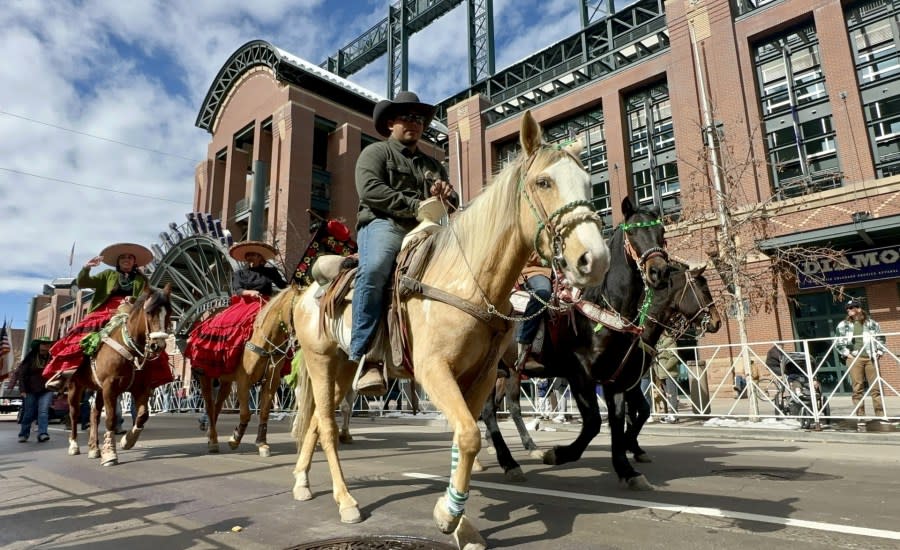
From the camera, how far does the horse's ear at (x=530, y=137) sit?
3.13 m

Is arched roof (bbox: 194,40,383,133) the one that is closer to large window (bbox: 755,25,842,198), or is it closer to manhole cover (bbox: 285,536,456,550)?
large window (bbox: 755,25,842,198)

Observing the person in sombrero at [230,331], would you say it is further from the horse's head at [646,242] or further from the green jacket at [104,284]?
the horse's head at [646,242]

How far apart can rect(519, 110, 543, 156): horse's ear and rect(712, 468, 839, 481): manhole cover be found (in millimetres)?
4260

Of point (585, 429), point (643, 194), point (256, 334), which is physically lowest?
point (585, 429)

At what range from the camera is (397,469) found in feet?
19.1

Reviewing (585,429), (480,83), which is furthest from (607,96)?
(585,429)

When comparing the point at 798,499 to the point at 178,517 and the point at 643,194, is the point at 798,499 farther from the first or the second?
the point at 643,194

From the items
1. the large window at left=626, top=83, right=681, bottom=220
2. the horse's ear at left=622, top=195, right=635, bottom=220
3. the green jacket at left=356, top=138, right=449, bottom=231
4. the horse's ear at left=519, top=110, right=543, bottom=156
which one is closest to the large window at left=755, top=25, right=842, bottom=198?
the large window at left=626, top=83, right=681, bottom=220

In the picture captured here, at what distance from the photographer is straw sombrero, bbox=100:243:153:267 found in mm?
8188

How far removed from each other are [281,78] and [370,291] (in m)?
40.3

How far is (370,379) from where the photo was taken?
12.5ft

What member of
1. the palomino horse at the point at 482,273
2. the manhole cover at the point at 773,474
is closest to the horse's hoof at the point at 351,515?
the palomino horse at the point at 482,273

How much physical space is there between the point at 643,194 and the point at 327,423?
25.3m

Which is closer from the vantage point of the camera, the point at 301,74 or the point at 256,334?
the point at 256,334
